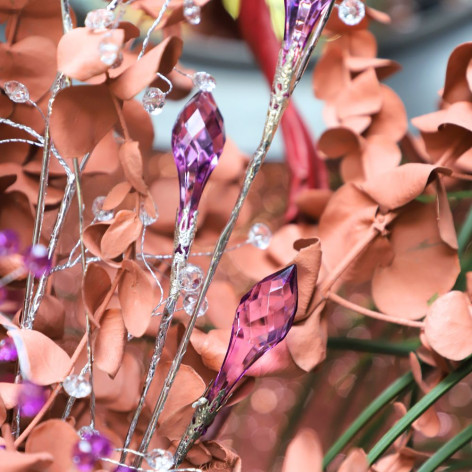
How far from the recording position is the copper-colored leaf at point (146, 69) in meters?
0.17

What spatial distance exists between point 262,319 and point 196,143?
48 mm

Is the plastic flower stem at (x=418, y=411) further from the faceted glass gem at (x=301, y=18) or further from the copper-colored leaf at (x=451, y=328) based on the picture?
the faceted glass gem at (x=301, y=18)

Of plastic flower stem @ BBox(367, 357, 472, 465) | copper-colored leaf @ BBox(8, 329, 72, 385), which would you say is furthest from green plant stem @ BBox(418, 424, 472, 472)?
copper-colored leaf @ BBox(8, 329, 72, 385)

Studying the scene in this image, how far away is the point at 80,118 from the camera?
0.59ft

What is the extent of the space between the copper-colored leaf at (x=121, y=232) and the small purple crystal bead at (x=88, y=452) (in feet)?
0.16

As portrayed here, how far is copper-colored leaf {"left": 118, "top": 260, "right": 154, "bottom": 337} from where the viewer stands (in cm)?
18

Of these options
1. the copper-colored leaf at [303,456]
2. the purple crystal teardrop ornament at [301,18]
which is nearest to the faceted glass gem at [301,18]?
the purple crystal teardrop ornament at [301,18]

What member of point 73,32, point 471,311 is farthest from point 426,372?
point 73,32

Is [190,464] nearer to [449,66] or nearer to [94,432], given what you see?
[94,432]

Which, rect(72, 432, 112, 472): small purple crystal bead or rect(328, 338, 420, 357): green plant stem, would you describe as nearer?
rect(72, 432, 112, 472): small purple crystal bead

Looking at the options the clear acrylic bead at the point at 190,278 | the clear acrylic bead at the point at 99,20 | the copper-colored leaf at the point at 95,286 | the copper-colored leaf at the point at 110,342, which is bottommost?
the copper-colored leaf at the point at 110,342

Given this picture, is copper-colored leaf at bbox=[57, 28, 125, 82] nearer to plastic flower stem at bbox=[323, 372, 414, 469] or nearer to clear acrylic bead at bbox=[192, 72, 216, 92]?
clear acrylic bead at bbox=[192, 72, 216, 92]

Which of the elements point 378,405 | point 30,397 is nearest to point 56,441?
point 30,397

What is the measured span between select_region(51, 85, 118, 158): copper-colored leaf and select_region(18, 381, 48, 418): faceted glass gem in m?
0.06
